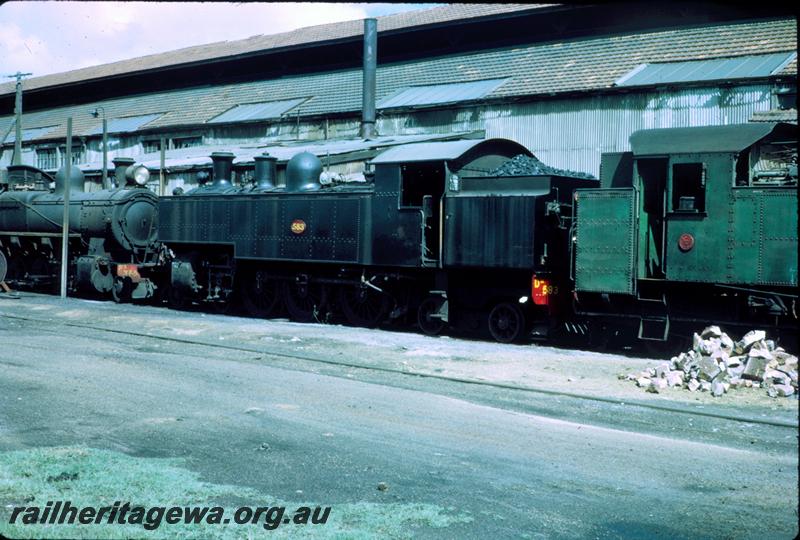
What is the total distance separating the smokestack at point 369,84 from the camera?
95.8 ft

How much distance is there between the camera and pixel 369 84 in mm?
29938

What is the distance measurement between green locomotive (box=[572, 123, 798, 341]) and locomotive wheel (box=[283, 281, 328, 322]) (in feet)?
21.4

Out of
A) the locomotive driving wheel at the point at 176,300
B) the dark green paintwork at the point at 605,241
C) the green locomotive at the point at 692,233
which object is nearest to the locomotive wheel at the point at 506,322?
the green locomotive at the point at 692,233

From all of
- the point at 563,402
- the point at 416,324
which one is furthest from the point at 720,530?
the point at 416,324

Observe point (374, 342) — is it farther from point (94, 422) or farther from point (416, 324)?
point (94, 422)

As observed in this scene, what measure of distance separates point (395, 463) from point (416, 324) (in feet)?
36.4

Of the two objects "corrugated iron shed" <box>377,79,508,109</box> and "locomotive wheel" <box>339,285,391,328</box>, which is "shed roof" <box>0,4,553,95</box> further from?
"locomotive wheel" <box>339,285,391,328</box>

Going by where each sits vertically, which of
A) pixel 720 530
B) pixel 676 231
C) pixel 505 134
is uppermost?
pixel 505 134

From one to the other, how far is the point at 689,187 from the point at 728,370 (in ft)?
11.3

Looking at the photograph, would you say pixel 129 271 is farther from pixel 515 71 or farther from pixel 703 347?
pixel 703 347

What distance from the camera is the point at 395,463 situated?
6812mm

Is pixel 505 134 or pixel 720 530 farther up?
pixel 505 134

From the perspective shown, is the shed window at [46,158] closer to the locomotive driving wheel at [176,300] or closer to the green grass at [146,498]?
the locomotive driving wheel at [176,300]

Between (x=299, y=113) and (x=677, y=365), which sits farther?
(x=299, y=113)
